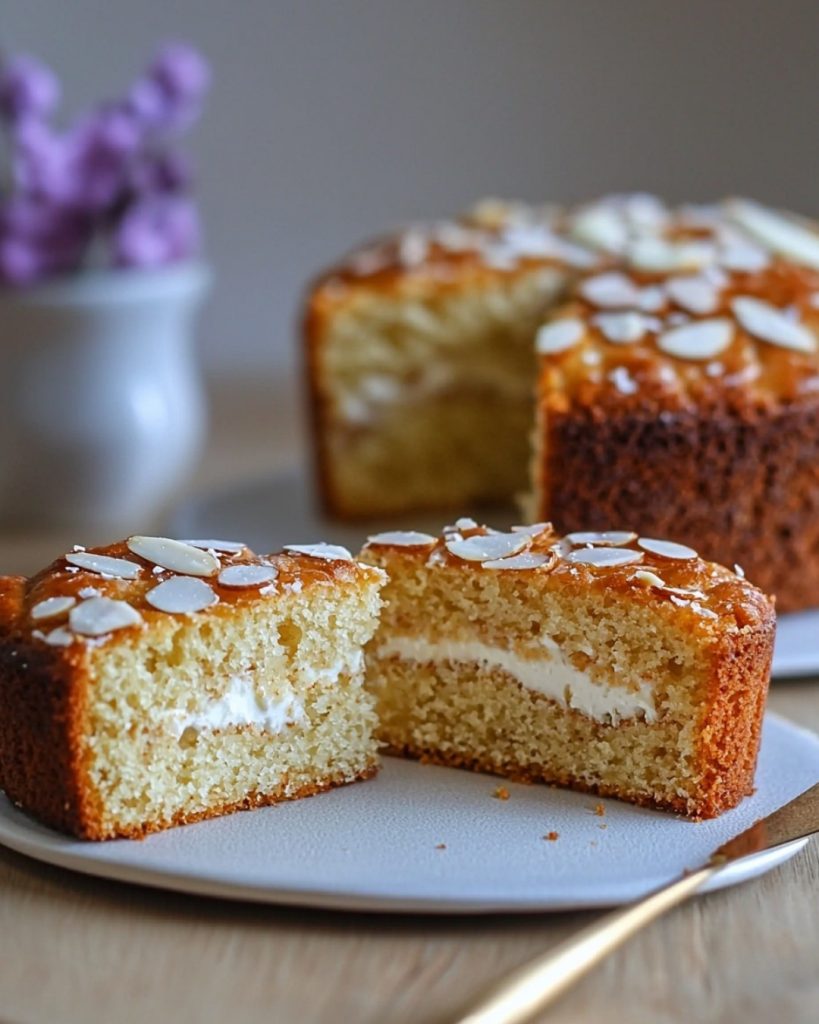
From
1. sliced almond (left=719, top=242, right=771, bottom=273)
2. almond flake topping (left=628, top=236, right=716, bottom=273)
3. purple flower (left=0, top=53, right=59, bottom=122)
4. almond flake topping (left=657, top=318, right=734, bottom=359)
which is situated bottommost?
almond flake topping (left=657, top=318, right=734, bottom=359)

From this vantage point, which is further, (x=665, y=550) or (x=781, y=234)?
(x=781, y=234)

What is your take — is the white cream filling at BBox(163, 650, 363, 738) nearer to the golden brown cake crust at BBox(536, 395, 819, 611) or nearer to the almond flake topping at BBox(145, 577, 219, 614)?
the almond flake topping at BBox(145, 577, 219, 614)

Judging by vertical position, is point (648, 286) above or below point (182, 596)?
above

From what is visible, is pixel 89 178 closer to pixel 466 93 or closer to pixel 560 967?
pixel 466 93

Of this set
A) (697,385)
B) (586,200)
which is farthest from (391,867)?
(586,200)

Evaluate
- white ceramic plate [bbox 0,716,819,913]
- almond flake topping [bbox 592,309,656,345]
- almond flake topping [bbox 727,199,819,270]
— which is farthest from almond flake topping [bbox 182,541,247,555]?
→ almond flake topping [bbox 727,199,819,270]

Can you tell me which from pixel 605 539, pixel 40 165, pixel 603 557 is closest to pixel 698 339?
pixel 605 539

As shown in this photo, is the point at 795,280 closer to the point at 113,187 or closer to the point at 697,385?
the point at 697,385
